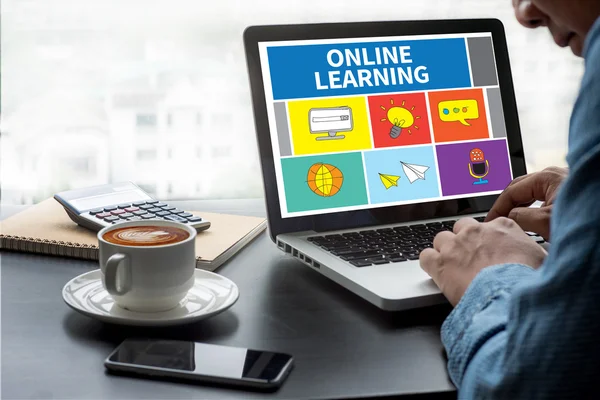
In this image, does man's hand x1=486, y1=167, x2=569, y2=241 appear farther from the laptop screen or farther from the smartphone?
the smartphone

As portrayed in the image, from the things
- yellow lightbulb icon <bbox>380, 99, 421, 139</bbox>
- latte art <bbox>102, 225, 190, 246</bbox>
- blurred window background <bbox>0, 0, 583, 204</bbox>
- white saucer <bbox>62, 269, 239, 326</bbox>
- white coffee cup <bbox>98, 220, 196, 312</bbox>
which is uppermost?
blurred window background <bbox>0, 0, 583, 204</bbox>

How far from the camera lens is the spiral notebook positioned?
36.6 inches

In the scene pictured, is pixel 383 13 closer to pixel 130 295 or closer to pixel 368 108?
pixel 368 108

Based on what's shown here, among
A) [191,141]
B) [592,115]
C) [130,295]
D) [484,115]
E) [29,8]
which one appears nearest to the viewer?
[592,115]

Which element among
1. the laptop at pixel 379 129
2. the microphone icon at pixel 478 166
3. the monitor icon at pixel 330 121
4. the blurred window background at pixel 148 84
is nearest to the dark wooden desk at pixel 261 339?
the laptop at pixel 379 129

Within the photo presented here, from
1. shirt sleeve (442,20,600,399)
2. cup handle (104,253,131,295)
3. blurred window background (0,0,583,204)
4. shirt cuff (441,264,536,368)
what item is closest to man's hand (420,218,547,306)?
shirt cuff (441,264,536,368)

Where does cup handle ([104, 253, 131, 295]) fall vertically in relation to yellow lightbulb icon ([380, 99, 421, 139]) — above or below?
below

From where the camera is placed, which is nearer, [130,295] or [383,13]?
[130,295]

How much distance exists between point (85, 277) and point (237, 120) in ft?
3.06

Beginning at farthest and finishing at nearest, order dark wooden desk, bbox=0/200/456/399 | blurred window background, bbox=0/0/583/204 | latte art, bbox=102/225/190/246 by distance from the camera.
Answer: blurred window background, bbox=0/0/583/204
latte art, bbox=102/225/190/246
dark wooden desk, bbox=0/200/456/399

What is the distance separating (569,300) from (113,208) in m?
0.72

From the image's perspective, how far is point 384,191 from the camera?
1.04 meters

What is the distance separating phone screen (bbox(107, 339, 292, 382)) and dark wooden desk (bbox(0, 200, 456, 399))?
0.05 ft

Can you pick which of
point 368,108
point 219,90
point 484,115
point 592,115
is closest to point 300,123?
point 368,108
